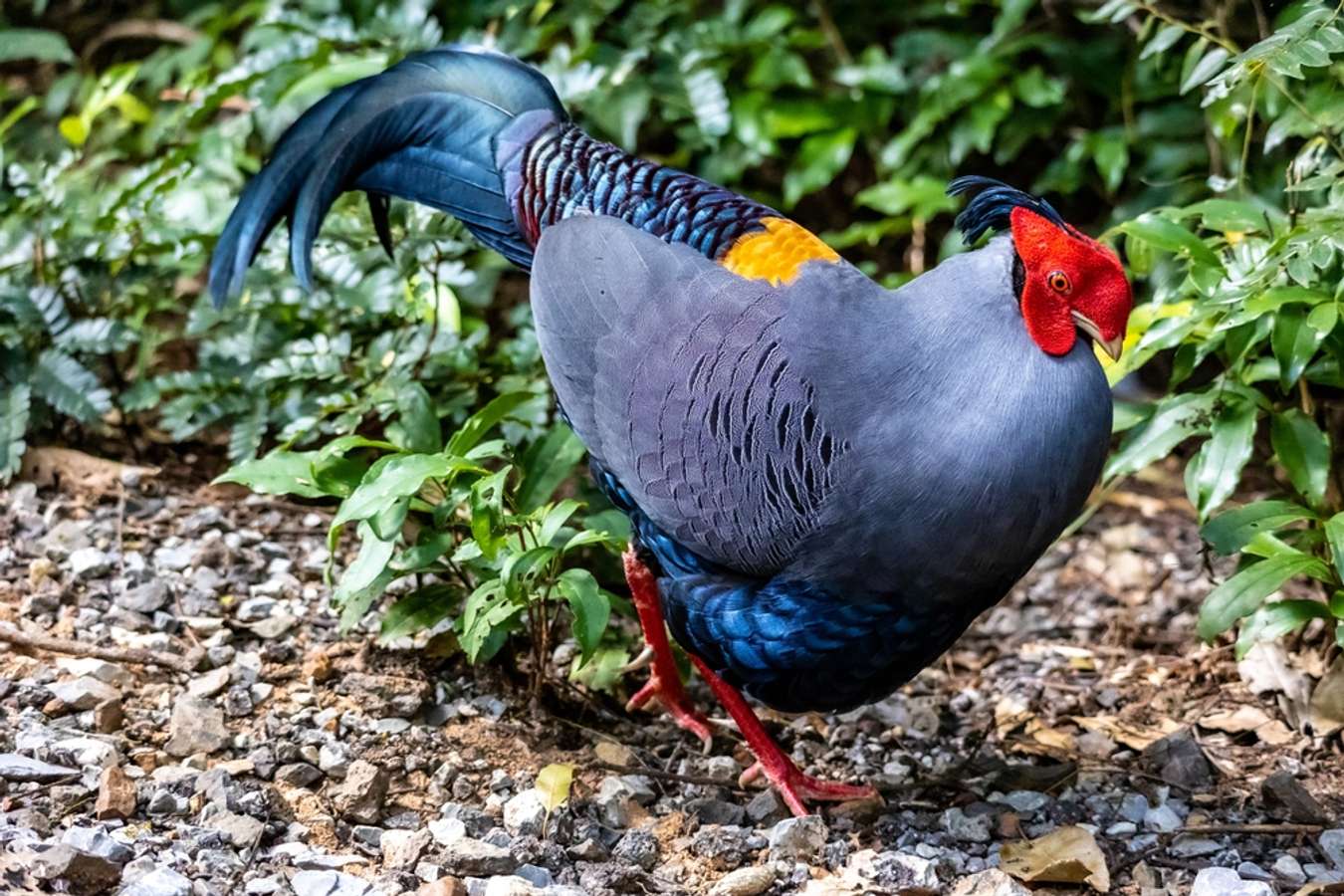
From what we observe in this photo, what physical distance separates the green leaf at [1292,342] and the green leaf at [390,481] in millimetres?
1830

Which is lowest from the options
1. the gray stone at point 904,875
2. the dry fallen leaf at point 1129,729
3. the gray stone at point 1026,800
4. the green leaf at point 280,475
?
the gray stone at point 1026,800

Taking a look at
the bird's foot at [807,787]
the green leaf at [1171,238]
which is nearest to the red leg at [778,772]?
the bird's foot at [807,787]

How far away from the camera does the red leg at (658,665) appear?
3.61 metres

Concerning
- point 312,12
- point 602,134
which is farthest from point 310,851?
point 312,12

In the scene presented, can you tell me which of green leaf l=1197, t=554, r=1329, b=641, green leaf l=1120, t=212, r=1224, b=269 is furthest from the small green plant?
green leaf l=1120, t=212, r=1224, b=269

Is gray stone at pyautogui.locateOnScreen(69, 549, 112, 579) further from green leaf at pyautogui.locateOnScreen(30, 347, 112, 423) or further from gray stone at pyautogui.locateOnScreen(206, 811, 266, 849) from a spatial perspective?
gray stone at pyautogui.locateOnScreen(206, 811, 266, 849)

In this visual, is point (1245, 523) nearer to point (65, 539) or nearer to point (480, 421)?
point (480, 421)

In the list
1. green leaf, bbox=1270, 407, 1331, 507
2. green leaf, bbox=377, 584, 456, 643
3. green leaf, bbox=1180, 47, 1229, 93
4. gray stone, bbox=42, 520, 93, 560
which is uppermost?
green leaf, bbox=1180, 47, 1229, 93

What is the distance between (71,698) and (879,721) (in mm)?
1896

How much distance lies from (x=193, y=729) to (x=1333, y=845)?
2.39 meters

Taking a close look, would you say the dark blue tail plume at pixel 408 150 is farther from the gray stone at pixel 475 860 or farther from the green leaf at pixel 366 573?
the gray stone at pixel 475 860

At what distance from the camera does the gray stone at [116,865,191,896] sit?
2562 mm

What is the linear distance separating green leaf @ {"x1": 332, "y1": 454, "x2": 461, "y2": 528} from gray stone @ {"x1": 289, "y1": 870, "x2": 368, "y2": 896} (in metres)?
0.68

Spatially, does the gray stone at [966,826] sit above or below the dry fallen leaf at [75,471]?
below
